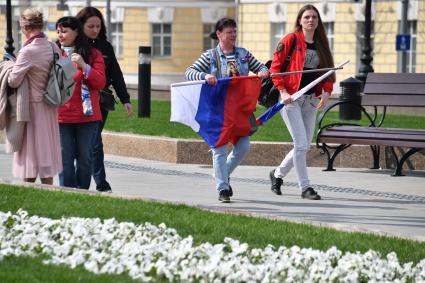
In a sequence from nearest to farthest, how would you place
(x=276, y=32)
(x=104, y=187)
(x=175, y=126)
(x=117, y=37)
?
(x=104, y=187) < (x=175, y=126) < (x=276, y=32) < (x=117, y=37)

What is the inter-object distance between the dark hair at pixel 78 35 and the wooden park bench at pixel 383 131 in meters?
3.67

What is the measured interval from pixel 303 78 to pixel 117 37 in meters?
51.0

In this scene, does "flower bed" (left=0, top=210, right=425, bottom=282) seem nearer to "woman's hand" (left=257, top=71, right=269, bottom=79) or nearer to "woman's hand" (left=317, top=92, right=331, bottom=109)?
"woman's hand" (left=257, top=71, right=269, bottom=79)

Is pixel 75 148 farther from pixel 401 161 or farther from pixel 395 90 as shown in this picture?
pixel 395 90

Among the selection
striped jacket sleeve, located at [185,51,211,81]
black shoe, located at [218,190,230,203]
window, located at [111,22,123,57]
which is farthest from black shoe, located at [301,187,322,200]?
window, located at [111,22,123,57]

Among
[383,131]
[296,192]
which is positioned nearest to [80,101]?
[296,192]

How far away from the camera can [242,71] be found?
13.2 meters

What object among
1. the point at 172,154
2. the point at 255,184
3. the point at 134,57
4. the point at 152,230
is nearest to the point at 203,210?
the point at 152,230

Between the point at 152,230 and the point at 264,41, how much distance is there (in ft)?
158

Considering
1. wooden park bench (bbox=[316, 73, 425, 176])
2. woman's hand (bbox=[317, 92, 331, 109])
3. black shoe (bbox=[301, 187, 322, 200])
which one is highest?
A: woman's hand (bbox=[317, 92, 331, 109])

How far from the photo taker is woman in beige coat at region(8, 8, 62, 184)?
40.9 ft

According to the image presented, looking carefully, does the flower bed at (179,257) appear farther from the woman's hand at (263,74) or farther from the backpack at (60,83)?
the woman's hand at (263,74)

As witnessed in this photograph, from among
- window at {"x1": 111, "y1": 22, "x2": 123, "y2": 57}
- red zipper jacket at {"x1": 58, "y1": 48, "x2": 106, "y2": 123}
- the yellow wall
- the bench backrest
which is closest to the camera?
red zipper jacket at {"x1": 58, "y1": 48, "x2": 106, "y2": 123}

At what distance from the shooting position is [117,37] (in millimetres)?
64312
